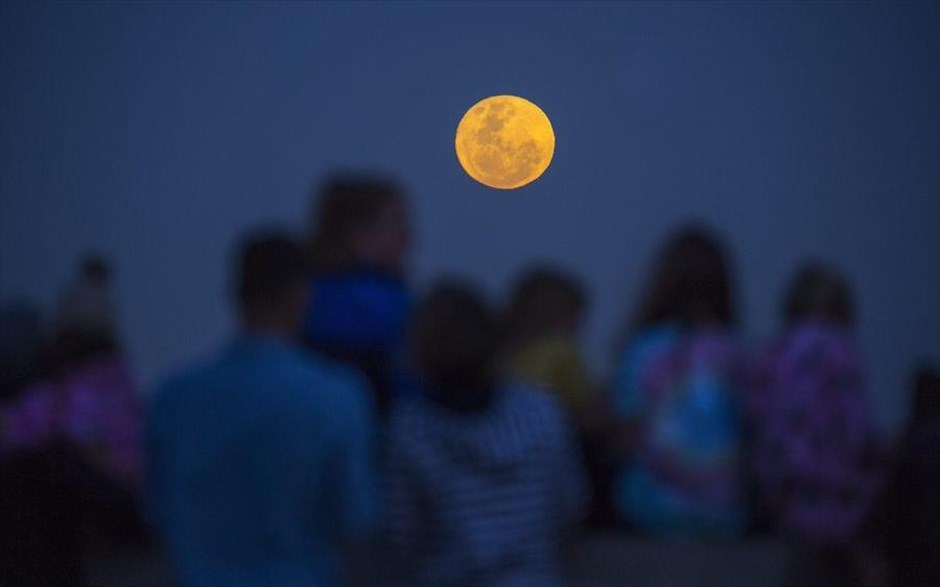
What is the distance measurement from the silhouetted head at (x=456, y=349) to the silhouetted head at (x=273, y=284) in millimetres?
313

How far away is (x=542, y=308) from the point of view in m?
3.90

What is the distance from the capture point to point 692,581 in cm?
334

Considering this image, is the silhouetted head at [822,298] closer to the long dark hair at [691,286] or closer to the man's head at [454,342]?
the long dark hair at [691,286]

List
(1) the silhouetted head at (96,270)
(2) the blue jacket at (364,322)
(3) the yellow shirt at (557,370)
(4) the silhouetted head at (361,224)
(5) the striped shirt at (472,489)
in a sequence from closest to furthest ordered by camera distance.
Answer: (5) the striped shirt at (472,489), (2) the blue jacket at (364,322), (4) the silhouetted head at (361,224), (3) the yellow shirt at (557,370), (1) the silhouetted head at (96,270)

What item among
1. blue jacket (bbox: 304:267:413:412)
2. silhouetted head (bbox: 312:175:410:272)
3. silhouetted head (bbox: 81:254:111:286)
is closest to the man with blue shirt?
blue jacket (bbox: 304:267:413:412)

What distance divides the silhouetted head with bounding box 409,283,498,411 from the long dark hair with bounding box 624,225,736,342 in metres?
0.75

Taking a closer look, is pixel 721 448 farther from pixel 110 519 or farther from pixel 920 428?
pixel 110 519

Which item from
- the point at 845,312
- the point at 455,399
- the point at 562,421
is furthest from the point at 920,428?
the point at 455,399

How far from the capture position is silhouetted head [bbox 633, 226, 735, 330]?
339cm

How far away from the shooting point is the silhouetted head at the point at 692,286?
11.1 ft

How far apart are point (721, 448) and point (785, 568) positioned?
41 centimetres

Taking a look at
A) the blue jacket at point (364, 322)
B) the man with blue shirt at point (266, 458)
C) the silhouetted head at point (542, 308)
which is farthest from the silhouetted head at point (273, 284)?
the silhouetted head at point (542, 308)

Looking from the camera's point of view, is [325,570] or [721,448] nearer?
[325,570]

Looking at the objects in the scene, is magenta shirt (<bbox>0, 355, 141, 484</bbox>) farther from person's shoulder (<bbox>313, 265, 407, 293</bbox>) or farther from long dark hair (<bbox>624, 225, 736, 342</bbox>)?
long dark hair (<bbox>624, 225, 736, 342</bbox>)
